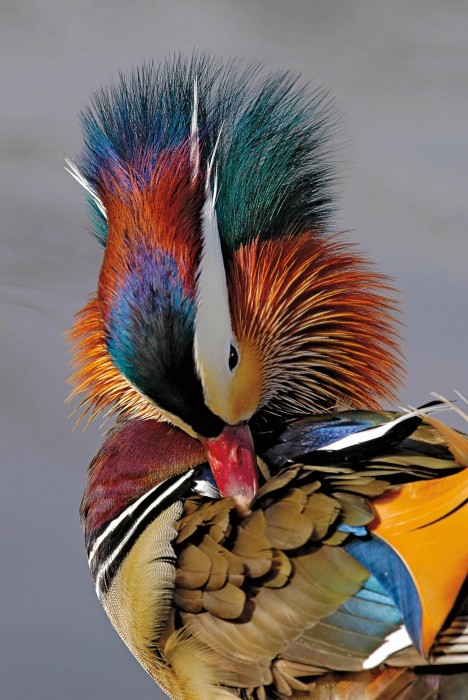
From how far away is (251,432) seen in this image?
92 cm

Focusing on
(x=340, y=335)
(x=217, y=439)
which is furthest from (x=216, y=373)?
(x=340, y=335)

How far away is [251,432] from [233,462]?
0.08m

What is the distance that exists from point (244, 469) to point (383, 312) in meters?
0.22

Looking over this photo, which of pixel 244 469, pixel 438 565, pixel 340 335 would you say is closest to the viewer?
pixel 438 565

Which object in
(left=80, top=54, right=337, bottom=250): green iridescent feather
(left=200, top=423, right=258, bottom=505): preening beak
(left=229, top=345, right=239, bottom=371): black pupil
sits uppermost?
(left=80, top=54, right=337, bottom=250): green iridescent feather

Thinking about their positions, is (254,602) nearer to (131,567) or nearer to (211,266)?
(131,567)

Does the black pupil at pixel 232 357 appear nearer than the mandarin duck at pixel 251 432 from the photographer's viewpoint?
No

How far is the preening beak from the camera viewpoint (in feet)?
2.79

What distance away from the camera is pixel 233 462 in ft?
2.79

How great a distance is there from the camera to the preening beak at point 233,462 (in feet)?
2.79

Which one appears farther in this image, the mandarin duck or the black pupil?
the black pupil

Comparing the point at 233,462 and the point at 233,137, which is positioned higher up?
the point at 233,137

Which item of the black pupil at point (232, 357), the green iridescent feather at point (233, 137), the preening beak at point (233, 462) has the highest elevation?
the green iridescent feather at point (233, 137)

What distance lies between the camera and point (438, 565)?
0.73 m
